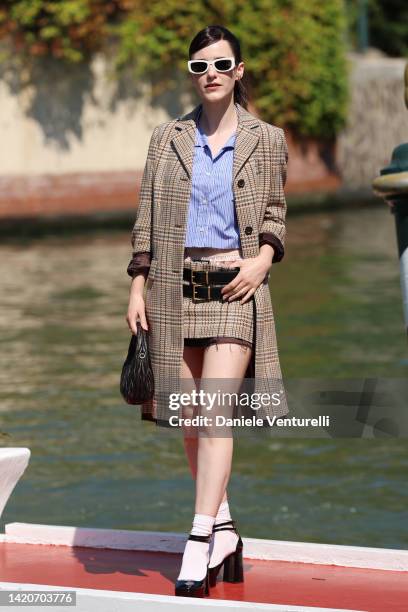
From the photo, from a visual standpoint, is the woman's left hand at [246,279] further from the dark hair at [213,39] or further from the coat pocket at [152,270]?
the dark hair at [213,39]

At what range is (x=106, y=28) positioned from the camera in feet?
79.1

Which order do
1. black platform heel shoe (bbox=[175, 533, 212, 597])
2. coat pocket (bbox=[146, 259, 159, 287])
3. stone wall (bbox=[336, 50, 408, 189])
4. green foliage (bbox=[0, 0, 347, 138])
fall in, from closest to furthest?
1. black platform heel shoe (bbox=[175, 533, 212, 597])
2. coat pocket (bbox=[146, 259, 159, 287])
3. green foliage (bbox=[0, 0, 347, 138])
4. stone wall (bbox=[336, 50, 408, 189])

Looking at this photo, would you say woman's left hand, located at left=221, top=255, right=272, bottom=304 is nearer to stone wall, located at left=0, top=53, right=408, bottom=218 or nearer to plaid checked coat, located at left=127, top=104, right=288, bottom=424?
plaid checked coat, located at left=127, top=104, right=288, bottom=424

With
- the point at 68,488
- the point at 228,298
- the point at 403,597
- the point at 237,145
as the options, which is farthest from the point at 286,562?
the point at 68,488

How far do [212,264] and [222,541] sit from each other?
929 mm

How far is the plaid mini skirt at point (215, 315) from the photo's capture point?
4.84 meters

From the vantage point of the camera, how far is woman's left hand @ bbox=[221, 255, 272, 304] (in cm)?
482

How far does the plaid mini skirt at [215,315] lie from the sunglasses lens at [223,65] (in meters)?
0.60

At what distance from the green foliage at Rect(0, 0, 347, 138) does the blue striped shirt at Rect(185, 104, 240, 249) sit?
1889 centimetres

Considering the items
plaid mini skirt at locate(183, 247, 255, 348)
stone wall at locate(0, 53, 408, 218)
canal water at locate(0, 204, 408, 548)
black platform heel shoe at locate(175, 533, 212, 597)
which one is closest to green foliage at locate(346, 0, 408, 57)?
stone wall at locate(0, 53, 408, 218)

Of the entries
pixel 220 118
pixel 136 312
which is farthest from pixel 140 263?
pixel 220 118

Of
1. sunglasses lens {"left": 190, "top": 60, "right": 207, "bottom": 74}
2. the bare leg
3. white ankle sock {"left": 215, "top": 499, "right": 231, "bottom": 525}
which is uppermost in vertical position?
sunglasses lens {"left": 190, "top": 60, "right": 207, "bottom": 74}

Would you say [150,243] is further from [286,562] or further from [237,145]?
[286,562]

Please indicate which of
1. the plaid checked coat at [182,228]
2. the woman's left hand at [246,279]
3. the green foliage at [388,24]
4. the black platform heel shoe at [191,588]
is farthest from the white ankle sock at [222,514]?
the green foliage at [388,24]
